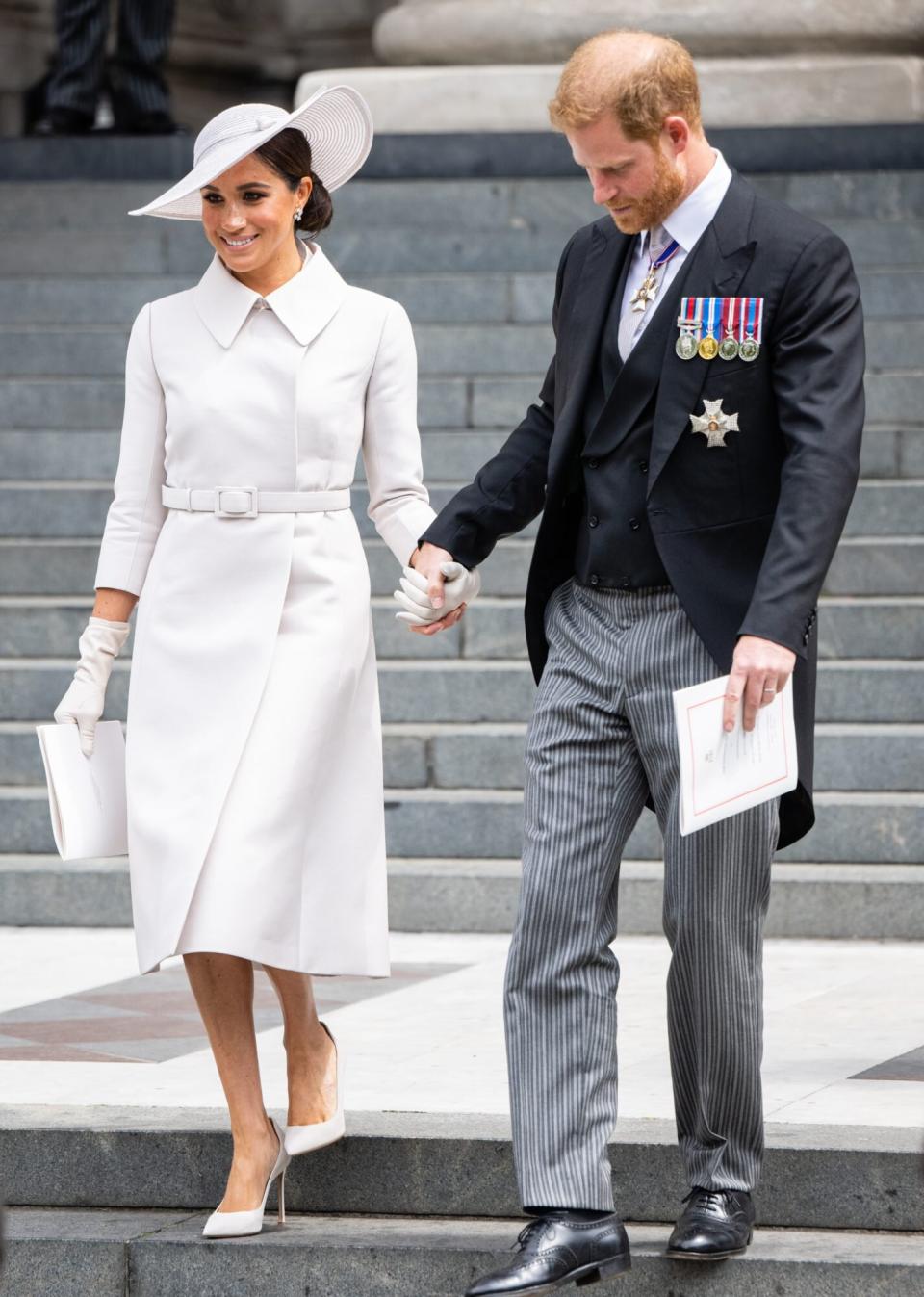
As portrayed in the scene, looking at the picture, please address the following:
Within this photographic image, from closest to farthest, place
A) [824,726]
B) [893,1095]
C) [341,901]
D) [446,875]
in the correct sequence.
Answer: [341,901] → [893,1095] → [446,875] → [824,726]

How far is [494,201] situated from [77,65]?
292cm

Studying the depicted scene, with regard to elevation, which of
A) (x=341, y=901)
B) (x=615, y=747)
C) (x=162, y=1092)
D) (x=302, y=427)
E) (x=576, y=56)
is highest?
(x=576, y=56)

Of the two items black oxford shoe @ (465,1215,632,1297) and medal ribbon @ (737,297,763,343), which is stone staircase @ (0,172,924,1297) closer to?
black oxford shoe @ (465,1215,632,1297)

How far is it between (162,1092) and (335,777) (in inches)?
40.3

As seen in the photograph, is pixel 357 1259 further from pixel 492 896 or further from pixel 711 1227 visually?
pixel 492 896

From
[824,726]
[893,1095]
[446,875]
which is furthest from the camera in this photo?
[824,726]

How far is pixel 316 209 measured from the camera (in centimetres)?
436

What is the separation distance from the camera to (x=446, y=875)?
22.4 ft

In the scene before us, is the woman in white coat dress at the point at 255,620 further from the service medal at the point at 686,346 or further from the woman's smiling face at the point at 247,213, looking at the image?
the service medal at the point at 686,346

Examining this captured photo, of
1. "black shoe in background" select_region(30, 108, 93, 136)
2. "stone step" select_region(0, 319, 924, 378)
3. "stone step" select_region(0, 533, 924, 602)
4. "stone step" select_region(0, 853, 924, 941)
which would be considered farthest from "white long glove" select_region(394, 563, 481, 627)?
"black shoe in background" select_region(30, 108, 93, 136)

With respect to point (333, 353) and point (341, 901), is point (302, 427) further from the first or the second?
point (341, 901)

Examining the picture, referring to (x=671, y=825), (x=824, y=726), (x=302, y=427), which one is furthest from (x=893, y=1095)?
(x=824, y=726)

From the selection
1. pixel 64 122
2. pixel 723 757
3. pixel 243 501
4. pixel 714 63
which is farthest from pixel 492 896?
pixel 64 122

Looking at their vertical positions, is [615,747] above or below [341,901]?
above
